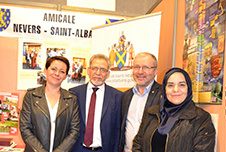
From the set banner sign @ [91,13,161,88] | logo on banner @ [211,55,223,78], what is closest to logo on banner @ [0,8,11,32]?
banner sign @ [91,13,161,88]

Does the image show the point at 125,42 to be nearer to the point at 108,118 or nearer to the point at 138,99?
the point at 138,99

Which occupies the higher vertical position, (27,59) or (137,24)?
(137,24)

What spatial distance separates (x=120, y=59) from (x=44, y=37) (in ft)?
4.43

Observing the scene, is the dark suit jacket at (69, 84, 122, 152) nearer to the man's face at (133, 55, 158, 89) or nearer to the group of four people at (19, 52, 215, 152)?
the group of four people at (19, 52, 215, 152)

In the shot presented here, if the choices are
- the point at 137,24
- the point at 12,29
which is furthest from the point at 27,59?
the point at 137,24

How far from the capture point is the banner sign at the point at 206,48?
1754 mm

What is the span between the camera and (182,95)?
70.3 inches

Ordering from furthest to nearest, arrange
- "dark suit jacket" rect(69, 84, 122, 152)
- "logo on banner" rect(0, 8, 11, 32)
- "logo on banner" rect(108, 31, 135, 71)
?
→ "logo on banner" rect(0, 8, 11, 32)
"logo on banner" rect(108, 31, 135, 71)
"dark suit jacket" rect(69, 84, 122, 152)

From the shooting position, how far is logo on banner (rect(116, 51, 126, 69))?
3.22 metres

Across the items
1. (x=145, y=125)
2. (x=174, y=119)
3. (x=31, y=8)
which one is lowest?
(x=145, y=125)

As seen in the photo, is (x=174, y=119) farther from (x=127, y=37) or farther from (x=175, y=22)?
(x=127, y=37)

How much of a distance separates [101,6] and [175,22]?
5.07 feet

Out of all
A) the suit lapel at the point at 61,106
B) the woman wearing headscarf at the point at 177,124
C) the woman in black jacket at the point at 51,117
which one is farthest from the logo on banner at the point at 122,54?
the woman wearing headscarf at the point at 177,124

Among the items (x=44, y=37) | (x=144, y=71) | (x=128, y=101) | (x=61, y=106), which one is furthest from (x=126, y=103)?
(x=44, y=37)
